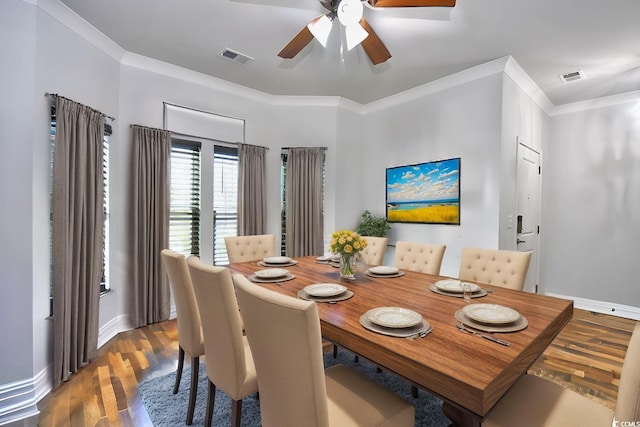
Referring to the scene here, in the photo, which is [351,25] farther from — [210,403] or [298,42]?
[210,403]

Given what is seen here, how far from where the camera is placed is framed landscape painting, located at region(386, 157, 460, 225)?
367 centimetres

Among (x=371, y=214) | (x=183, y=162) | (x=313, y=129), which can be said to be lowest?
(x=371, y=214)

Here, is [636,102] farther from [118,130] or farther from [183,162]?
[118,130]

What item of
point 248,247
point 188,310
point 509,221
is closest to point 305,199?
point 248,247

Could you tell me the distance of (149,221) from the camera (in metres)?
3.23

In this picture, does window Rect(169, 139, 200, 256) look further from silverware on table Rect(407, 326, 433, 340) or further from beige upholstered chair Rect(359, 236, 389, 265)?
silverware on table Rect(407, 326, 433, 340)

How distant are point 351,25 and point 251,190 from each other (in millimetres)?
2482

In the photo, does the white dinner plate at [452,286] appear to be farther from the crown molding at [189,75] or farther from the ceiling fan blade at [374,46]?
the crown molding at [189,75]

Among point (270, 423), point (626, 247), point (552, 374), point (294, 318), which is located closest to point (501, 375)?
point (294, 318)

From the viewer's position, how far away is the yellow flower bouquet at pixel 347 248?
6.54 ft

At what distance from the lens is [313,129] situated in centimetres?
447

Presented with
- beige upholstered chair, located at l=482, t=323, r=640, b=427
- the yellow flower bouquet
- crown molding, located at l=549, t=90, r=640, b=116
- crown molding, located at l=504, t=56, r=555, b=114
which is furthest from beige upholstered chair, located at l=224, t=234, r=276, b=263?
crown molding, located at l=549, t=90, r=640, b=116

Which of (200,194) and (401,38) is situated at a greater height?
(401,38)

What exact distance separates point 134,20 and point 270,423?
3.27 m
